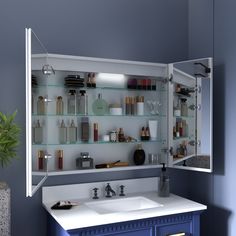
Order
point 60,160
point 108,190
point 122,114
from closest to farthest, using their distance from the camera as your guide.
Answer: point 60,160 → point 108,190 → point 122,114

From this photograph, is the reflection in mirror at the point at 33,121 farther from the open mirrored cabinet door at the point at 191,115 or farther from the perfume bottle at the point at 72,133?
the open mirrored cabinet door at the point at 191,115

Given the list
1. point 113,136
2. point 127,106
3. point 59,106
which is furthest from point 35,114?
point 127,106

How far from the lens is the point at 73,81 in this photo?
2459 mm

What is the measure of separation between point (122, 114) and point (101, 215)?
Result: 90 cm

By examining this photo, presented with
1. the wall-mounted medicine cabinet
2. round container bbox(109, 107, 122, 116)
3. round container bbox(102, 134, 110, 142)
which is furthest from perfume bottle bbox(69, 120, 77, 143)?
round container bbox(109, 107, 122, 116)

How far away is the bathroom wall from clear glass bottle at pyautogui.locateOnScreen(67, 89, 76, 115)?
0.33 m

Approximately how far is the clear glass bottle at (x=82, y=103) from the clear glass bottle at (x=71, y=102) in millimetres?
40

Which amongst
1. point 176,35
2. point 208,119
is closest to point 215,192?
point 208,119

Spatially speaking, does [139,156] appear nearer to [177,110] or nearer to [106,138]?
[106,138]

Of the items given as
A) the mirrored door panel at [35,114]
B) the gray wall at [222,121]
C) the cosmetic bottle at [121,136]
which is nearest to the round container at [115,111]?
the cosmetic bottle at [121,136]

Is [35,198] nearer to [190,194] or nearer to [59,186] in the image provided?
[59,186]

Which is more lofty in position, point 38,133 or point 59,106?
point 59,106

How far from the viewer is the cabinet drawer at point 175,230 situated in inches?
87.4

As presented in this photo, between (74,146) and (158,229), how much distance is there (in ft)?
2.93
